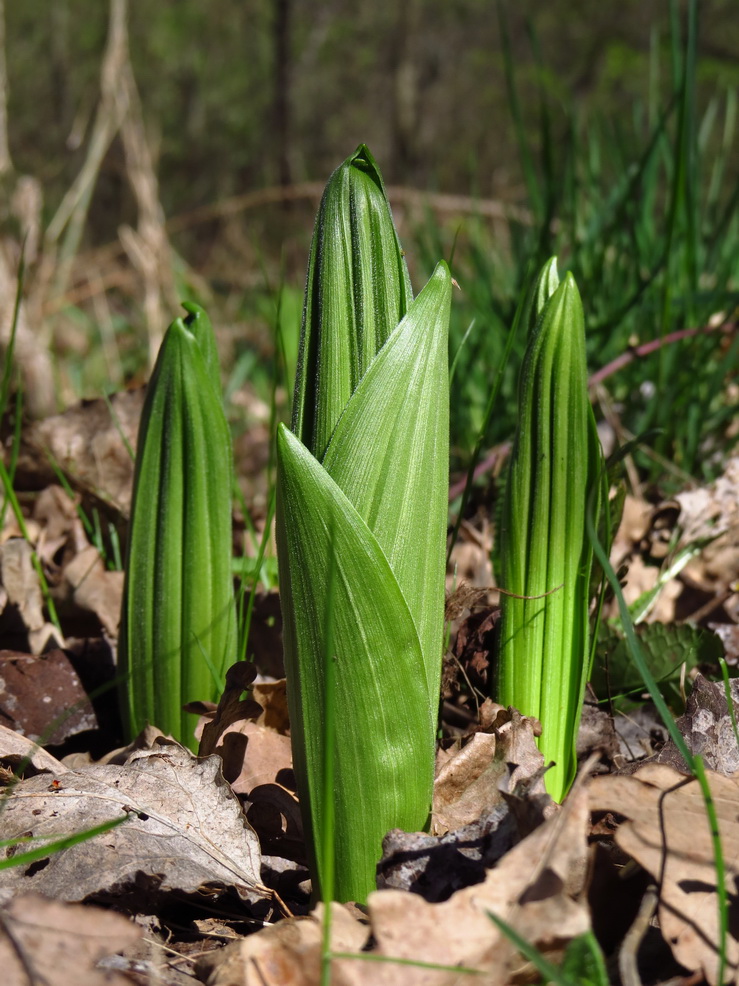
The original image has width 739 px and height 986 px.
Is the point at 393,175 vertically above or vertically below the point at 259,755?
above

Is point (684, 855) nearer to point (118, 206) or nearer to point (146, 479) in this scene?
point (146, 479)

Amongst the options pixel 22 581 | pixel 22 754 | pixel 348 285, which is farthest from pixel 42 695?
pixel 348 285

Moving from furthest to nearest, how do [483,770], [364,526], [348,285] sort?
1. [483,770]
2. [348,285]
3. [364,526]

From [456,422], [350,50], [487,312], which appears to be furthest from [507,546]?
[350,50]

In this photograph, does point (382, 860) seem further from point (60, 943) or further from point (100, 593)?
point (100, 593)

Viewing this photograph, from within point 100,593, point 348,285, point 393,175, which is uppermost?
point 393,175

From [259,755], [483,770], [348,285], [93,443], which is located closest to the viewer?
[348,285]

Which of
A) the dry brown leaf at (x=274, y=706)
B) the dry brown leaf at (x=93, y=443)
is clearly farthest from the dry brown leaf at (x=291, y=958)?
the dry brown leaf at (x=93, y=443)

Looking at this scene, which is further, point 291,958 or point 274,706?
point 274,706

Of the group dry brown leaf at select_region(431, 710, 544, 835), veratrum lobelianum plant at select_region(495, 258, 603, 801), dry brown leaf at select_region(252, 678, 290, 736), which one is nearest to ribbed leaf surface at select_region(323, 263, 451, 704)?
veratrum lobelianum plant at select_region(495, 258, 603, 801)
